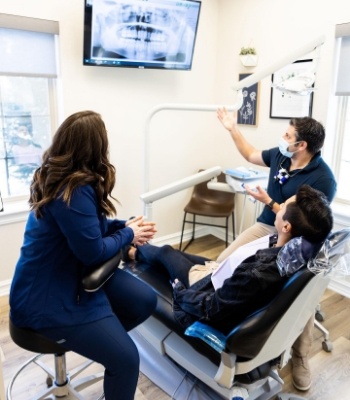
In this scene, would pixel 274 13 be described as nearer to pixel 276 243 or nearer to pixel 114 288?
pixel 276 243

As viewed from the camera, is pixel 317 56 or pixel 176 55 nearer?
pixel 317 56

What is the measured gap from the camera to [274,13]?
2.87m

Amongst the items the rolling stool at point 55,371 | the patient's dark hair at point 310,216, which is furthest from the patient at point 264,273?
the rolling stool at point 55,371

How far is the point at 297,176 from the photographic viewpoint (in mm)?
1999

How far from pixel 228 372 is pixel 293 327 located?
287mm

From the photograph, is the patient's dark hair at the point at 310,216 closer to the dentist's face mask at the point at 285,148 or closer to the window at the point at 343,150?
Answer: the dentist's face mask at the point at 285,148

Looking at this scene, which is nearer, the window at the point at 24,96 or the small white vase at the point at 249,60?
the window at the point at 24,96

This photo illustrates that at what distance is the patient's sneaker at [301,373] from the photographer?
185 cm

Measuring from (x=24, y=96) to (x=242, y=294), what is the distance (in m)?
2.08

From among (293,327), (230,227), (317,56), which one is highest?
(317,56)

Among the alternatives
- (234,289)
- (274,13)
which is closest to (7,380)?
(234,289)

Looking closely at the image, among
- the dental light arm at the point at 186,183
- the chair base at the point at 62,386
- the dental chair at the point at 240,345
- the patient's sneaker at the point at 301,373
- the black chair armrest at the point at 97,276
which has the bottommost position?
the patient's sneaker at the point at 301,373

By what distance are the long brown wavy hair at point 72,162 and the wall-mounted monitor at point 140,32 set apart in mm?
1499

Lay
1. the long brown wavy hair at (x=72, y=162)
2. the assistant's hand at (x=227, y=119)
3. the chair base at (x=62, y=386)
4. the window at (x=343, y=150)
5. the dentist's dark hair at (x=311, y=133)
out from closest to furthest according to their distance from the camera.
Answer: the long brown wavy hair at (x=72, y=162), the chair base at (x=62, y=386), the dentist's dark hair at (x=311, y=133), the assistant's hand at (x=227, y=119), the window at (x=343, y=150)
